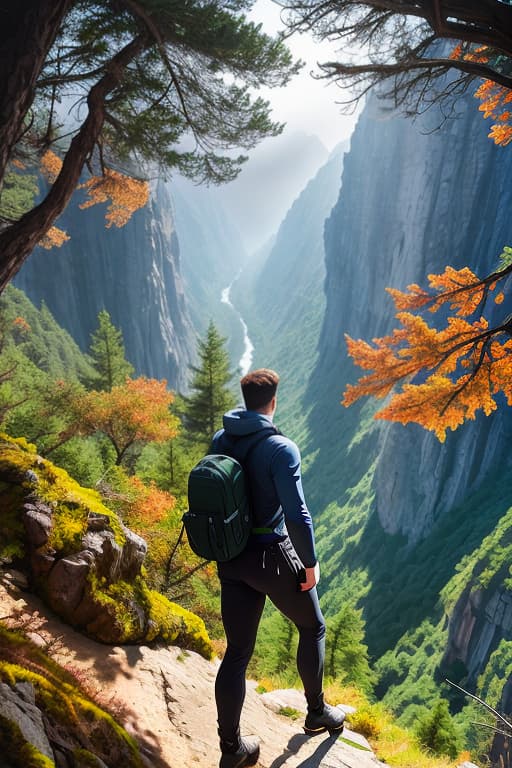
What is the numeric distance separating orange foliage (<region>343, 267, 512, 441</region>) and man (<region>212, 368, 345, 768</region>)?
2.81 m

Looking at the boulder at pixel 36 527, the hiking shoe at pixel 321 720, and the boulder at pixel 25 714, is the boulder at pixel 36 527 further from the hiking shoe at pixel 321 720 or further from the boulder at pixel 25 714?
the hiking shoe at pixel 321 720

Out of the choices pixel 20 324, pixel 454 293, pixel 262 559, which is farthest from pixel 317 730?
pixel 20 324

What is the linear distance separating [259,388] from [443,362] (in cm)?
346

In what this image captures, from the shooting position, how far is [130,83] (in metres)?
5.73

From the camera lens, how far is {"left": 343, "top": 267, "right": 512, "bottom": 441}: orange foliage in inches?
207

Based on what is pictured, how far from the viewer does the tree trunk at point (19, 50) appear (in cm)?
382

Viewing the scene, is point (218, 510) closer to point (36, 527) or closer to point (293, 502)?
point (293, 502)

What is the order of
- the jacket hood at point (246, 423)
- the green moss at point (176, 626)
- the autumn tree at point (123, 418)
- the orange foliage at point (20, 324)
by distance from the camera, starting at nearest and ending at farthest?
1. the jacket hood at point (246, 423)
2. the green moss at point (176, 626)
3. the autumn tree at point (123, 418)
4. the orange foliage at point (20, 324)

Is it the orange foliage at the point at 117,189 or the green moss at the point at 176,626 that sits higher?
the orange foliage at the point at 117,189

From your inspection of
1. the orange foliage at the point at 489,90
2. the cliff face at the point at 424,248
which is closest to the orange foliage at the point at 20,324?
the cliff face at the point at 424,248

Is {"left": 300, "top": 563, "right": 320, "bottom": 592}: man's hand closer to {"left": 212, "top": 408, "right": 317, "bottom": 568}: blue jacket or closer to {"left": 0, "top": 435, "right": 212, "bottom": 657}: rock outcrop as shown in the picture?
{"left": 212, "top": 408, "right": 317, "bottom": 568}: blue jacket

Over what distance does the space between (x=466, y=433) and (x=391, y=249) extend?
34.4m

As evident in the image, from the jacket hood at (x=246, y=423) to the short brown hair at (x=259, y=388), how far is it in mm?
78

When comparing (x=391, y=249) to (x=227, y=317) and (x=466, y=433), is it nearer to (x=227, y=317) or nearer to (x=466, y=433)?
(x=466, y=433)
